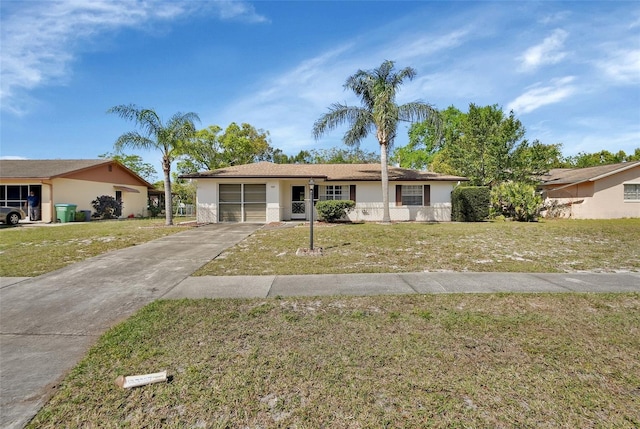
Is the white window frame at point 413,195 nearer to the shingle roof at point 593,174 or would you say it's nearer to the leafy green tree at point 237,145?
the shingle roof at point 593,174

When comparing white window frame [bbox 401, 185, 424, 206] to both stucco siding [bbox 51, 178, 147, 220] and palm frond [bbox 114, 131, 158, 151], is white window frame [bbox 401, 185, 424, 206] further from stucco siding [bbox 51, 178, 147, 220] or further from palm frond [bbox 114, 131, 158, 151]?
stucco siding [bbox 51, 178, 147, 220]

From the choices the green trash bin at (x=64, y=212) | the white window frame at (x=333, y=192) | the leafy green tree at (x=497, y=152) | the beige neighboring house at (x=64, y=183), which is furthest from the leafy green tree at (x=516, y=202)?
the beige neighboring house at (x=64, y=183)

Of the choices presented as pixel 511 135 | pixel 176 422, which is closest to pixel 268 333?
pixel 176 422

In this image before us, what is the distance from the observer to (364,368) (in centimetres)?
284

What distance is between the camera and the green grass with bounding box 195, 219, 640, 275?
273 inches

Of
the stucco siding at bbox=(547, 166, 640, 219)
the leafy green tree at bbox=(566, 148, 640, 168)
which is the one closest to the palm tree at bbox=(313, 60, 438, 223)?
the stucco siding at bbox=(547, 166, 640, 219)

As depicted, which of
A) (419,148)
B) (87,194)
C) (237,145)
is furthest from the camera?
(419,148)

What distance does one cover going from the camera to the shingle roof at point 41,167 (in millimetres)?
19016

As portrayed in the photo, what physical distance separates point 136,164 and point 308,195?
32683mm

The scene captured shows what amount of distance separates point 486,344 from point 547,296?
2414 millimetres

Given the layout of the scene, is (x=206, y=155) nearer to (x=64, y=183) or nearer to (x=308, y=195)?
(x=64, y=183)

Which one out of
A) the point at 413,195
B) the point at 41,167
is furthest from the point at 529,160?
the point at 41,167

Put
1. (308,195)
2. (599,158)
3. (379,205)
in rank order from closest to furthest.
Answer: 1. (308,195)
2. (379,205)
3. (599,158)

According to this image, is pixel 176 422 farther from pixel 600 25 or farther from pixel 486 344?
pixel 600 25
